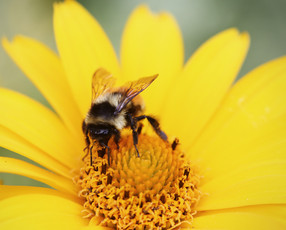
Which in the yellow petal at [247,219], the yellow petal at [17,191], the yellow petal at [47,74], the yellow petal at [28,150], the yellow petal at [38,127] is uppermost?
the yellow petal at [47,74]

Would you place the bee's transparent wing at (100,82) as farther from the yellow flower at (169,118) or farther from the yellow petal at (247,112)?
the yellow petal at (247,112)

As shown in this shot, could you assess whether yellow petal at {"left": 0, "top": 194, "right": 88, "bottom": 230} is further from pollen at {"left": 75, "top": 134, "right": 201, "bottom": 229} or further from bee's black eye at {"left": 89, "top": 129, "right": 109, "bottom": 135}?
bee's black eye at {"left": 89, "top": 129, "right": 109, "bottom": 135}

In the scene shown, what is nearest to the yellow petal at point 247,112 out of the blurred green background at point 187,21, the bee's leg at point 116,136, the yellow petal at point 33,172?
the bee's leg at point 116,136

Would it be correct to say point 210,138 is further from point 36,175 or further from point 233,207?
point 36,175

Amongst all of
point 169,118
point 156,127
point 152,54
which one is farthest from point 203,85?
point 156,127

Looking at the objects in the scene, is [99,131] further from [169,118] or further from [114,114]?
[169,118]

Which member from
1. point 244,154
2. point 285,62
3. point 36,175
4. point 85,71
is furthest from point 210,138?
point 36,175
